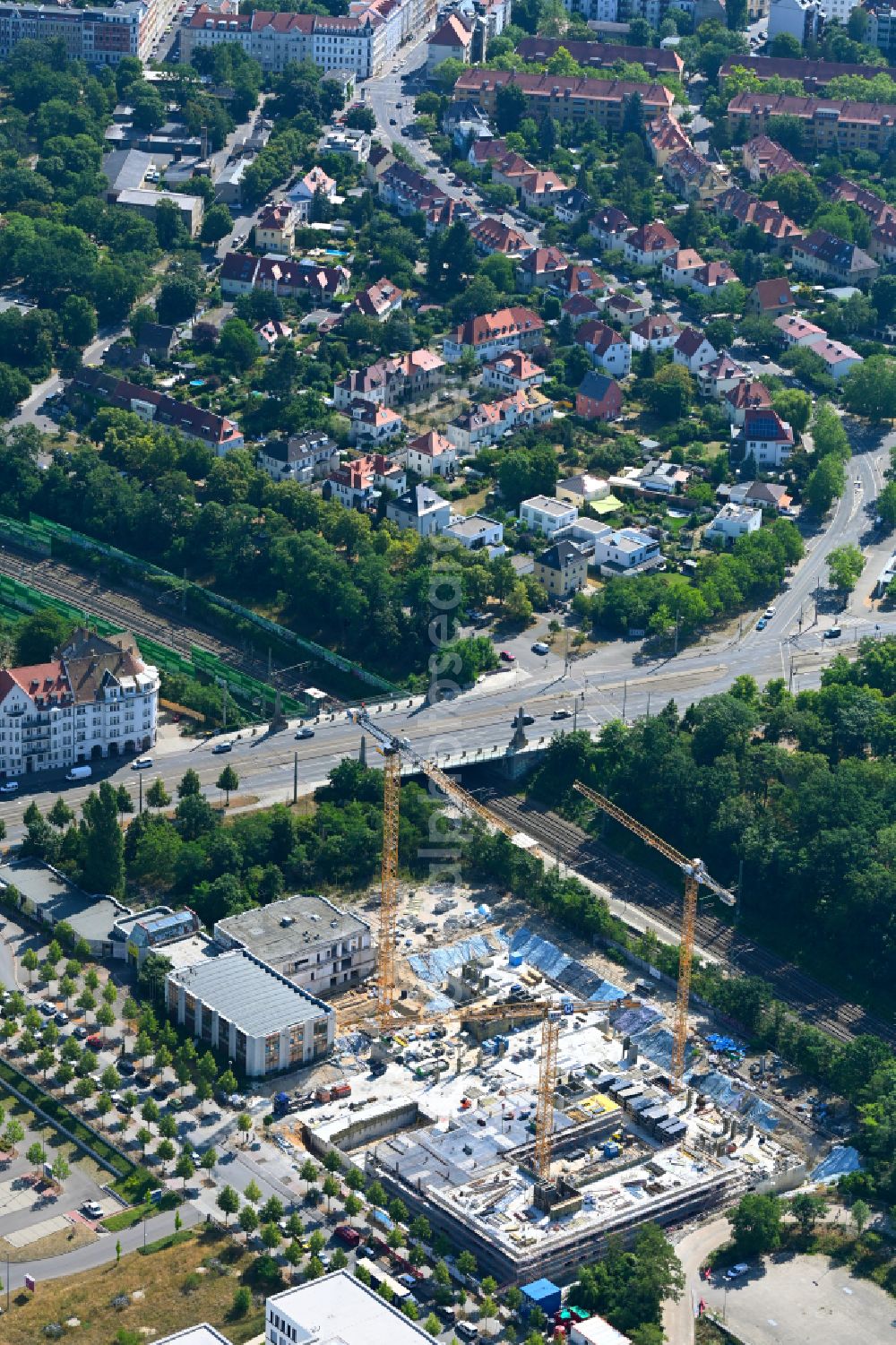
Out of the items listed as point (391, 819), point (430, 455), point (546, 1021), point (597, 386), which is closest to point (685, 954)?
point (546, 1021)

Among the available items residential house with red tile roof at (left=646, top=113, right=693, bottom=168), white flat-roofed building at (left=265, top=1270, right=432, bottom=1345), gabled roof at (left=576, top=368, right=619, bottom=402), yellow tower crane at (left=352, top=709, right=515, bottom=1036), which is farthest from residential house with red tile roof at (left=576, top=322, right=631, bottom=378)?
white flat-roofed building at (left=265, top=1270, right=432, bottom=1345)

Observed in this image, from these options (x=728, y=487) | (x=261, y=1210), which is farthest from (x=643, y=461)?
(x=261, y=1210)

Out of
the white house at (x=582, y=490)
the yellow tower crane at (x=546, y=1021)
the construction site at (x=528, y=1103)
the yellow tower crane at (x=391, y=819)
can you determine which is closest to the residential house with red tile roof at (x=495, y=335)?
the white house at (x=582, y=490)

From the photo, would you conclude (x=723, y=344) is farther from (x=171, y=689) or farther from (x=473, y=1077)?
(x=473, y=1077)

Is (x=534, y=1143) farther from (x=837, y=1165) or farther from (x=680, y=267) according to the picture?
(x=680, y=267)

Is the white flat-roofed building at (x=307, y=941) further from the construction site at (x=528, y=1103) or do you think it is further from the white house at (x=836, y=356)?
the white house at (x=836, y=356)

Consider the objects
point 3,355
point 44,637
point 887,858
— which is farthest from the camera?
point 3,355
